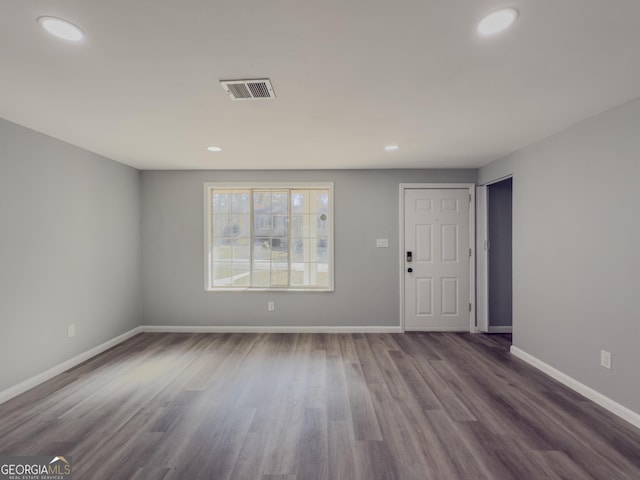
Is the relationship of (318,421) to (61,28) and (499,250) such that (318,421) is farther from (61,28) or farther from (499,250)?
(499,250)

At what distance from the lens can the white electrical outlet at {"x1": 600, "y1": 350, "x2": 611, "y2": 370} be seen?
2.28 m

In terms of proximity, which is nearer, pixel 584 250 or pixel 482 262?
pixel 584 250

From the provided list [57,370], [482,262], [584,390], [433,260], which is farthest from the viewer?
[433,260]

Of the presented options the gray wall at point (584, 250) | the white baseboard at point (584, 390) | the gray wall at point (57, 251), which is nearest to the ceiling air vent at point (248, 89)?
the gray wall at point (57, 251)

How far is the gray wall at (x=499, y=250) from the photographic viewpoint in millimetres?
4176

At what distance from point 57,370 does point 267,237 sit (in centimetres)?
271

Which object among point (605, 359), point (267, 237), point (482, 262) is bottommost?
point (605, 359)

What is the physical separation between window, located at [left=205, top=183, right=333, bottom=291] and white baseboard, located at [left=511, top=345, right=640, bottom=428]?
2540 mm

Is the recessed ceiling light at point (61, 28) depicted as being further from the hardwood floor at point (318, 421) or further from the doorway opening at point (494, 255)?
the doorway opening at point (494, 255)

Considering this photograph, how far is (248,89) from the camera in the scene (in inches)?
75.0

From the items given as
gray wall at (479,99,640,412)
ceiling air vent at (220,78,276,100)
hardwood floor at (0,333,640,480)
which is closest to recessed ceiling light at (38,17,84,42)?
ceiling air vent at (220,78,276,100)

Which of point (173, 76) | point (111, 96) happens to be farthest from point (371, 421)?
point (111, 96)

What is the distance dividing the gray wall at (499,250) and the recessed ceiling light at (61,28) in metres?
4.55

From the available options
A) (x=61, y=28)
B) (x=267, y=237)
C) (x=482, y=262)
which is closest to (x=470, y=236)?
(x=482, y=262)
